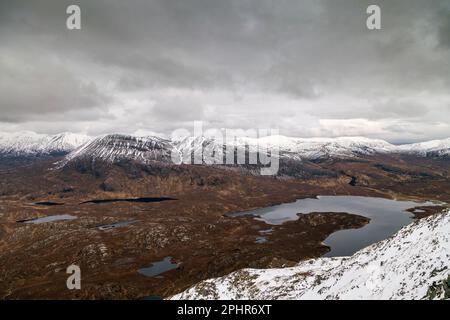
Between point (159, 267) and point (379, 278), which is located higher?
point (379, 278)

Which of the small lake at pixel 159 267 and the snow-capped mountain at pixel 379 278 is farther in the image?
the small lake at pixel 159 267

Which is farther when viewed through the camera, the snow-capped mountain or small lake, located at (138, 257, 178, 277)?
small lake, located at (138, 257, 178, 277)

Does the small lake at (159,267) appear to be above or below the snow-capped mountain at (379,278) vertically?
below

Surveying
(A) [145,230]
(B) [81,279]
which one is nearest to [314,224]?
(A) [145,230]

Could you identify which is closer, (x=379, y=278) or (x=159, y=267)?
(x=379, y=278)
